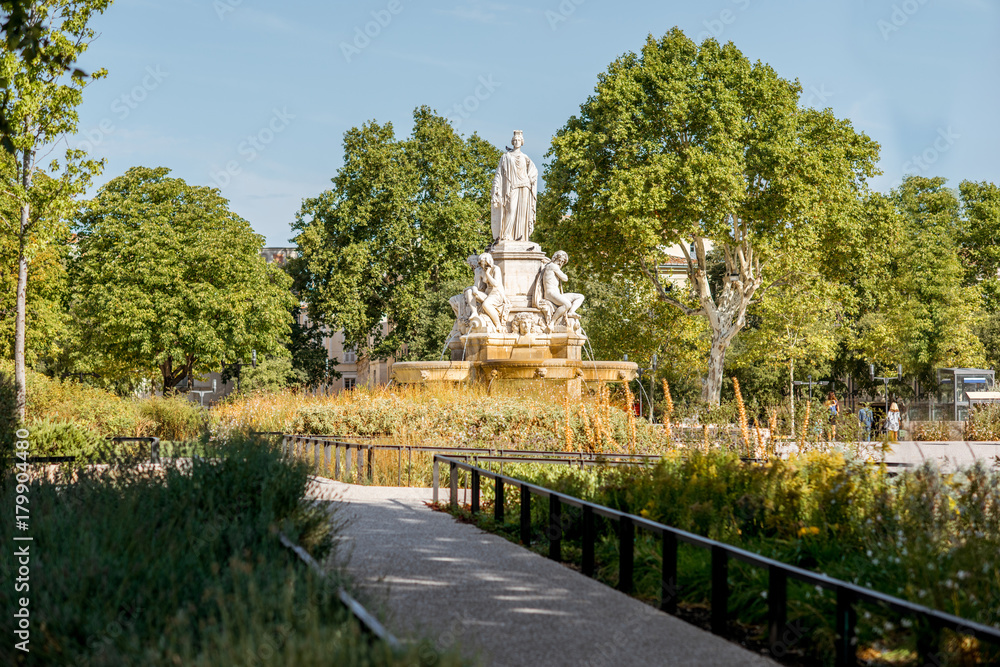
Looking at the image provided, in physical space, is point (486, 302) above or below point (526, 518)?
above

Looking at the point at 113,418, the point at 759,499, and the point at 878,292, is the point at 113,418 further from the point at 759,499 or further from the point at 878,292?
the point at 878,292


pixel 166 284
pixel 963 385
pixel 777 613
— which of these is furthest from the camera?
pixel 166 284

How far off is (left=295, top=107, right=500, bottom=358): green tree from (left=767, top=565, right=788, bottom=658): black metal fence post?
41.4m

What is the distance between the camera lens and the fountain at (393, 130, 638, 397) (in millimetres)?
22078

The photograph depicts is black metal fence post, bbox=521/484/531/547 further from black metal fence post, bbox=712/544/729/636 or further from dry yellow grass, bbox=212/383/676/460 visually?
dry yellow grass, bbox=212/383/676/460

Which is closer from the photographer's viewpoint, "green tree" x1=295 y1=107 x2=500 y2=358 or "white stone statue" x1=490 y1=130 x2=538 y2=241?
"white stone statue" x1=490 y1=130 x2=538 y2=241

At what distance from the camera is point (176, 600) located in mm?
4594

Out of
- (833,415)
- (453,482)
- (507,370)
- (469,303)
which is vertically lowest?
(453,482)

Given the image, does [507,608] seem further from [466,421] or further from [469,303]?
[469,303]

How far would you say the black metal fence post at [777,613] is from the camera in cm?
533

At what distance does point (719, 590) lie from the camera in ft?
19.6

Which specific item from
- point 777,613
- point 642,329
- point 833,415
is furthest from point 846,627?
point 642,329

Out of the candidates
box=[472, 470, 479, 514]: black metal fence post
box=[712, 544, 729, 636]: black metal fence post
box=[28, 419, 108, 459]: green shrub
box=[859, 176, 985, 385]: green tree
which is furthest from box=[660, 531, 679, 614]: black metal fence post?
box=[859, 176, 985, 385]: green tree

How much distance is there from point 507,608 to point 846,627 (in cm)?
235
